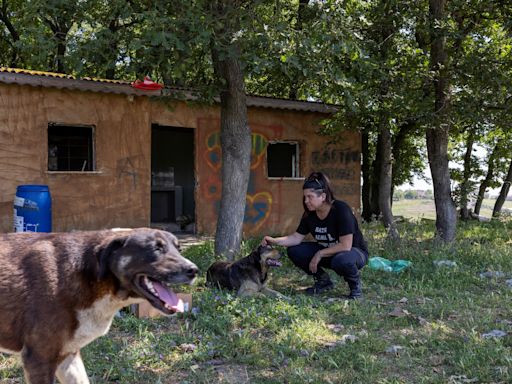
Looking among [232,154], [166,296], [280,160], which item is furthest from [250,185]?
[166,296]

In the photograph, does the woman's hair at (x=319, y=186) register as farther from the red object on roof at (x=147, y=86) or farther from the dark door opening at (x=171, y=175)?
the dark door opening at (x=171, y=175)

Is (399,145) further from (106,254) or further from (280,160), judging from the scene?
(106,254)

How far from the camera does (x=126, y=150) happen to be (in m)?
10.3

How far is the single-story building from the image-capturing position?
9.08 meters

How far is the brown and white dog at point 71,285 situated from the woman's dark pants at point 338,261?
3.32m

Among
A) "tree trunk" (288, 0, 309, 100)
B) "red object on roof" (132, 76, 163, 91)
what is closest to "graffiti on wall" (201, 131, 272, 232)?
"tree trunk" (288, 0, 309, 100)

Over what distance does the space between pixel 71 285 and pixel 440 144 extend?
885 cm

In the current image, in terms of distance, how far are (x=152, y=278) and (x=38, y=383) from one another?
765 millimetres

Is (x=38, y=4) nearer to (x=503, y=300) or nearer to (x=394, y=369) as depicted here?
(x=394, y=369)

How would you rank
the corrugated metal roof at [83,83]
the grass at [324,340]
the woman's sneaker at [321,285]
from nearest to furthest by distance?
1. the grass at [324,340]
2. the woman's sneaker at [321,285]
3. the corrugated metal roof at [83,83]

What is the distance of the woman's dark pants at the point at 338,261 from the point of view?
19.2 ft

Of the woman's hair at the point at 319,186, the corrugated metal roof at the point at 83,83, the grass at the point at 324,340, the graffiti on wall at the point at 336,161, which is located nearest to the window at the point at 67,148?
the corrugated metal roof at the point at 83,83

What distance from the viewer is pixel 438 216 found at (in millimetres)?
10250

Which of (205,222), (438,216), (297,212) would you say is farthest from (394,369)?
(297,212)
